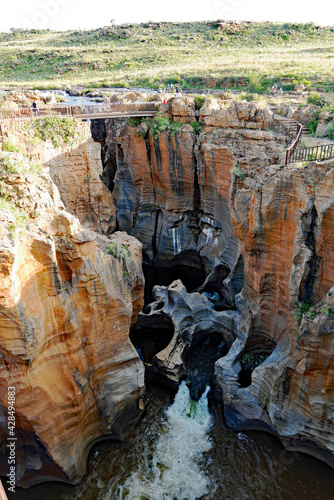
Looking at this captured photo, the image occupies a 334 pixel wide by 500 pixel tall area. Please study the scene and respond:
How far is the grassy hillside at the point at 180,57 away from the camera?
1329 inches

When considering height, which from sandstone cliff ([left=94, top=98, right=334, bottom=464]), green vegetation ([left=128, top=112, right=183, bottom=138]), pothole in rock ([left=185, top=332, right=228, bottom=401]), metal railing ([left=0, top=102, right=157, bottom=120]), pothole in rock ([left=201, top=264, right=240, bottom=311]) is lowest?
pothole in rock ([left=185, top=332, right=228, bottom=401])

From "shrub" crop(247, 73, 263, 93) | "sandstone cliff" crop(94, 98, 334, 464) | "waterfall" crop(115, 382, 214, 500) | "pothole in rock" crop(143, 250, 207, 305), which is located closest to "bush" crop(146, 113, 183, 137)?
"sandstone cliff" crop(94, 98, 334, 464)

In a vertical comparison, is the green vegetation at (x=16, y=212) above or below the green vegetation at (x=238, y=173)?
above

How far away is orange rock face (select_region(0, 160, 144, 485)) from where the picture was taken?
8.57 metres

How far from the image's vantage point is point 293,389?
34.7 ft

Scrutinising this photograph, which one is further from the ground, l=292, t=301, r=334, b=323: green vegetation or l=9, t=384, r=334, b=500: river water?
l=292, t=301, r=334, b=323: green vegetation

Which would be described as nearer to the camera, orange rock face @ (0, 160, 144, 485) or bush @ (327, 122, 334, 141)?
orange rock face @ (0, 160, 144, 485)

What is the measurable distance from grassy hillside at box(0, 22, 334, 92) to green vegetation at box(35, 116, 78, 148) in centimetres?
1855

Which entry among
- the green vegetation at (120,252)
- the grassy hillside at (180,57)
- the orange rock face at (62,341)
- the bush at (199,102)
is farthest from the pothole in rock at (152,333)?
the grassy hillside at (180,57)

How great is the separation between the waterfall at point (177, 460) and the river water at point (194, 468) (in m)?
0.03

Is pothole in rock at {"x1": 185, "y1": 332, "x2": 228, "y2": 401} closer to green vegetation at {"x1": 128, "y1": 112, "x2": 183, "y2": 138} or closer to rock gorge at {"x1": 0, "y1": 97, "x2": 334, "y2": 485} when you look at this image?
rock gorge at {"x1": 0, "y1": 97, "x2": 334, "y2": 485}

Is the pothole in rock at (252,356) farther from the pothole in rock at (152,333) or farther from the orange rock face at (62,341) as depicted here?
the orange rock face at (62,341)

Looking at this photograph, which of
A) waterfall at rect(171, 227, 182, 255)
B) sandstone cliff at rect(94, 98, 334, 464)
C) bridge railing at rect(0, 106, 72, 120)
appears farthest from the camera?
waterfall at rect(171, 227, 182, 255)

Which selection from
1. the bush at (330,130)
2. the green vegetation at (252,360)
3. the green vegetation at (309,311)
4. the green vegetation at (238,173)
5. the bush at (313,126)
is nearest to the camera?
the green vegetation at (309,311)
